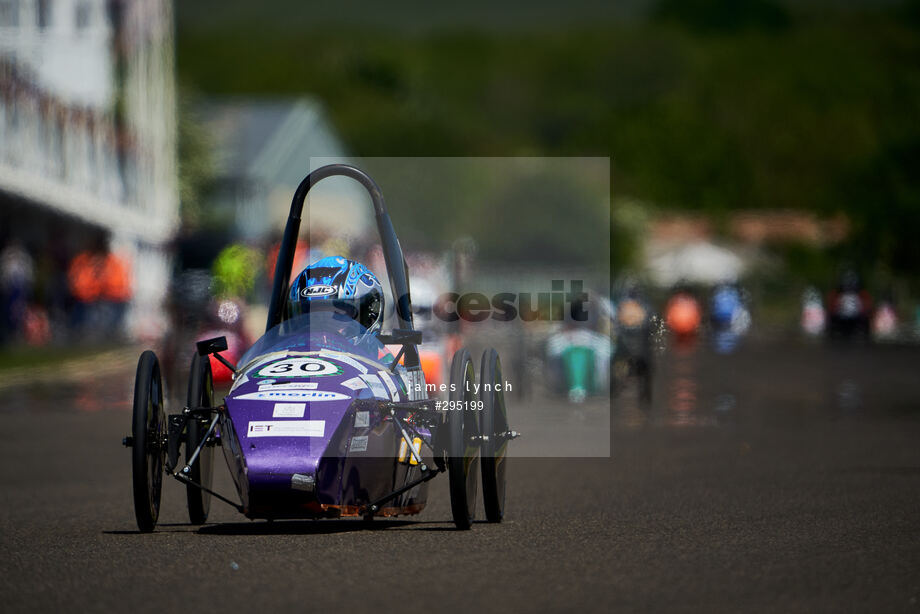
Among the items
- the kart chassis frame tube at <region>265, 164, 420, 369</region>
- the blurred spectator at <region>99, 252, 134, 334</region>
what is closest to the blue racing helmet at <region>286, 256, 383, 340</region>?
the kart chassis frame tube at <region>265, 164, 420, 369</region>

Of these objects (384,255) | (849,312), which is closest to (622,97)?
(849,312)

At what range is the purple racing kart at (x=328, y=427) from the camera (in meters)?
8.44

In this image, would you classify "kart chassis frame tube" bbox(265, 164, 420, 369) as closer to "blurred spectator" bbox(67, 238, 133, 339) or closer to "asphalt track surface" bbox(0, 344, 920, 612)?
"asphalt track surface" bbox(0, 344, 920, 612)

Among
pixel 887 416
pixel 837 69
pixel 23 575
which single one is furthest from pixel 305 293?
pixel 837 69

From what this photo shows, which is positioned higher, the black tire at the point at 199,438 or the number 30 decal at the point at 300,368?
the number 30 decal at the point at 300,368

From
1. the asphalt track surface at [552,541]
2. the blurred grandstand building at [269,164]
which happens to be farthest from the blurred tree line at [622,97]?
the asphalt track surface at [552,541]

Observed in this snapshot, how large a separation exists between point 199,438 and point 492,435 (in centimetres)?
148

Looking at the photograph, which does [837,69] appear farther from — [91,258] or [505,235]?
[91,258]

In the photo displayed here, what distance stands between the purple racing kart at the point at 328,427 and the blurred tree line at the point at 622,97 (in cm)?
8299

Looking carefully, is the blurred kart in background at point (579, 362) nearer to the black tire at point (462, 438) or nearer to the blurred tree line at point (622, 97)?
the black tire at point (462, 438)

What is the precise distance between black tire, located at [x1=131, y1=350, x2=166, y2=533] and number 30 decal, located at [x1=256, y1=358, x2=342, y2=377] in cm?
Result: 54

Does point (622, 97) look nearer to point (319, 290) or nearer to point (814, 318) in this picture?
point (814, 318)

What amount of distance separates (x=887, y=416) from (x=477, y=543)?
11258mm

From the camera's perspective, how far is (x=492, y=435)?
8883mm
